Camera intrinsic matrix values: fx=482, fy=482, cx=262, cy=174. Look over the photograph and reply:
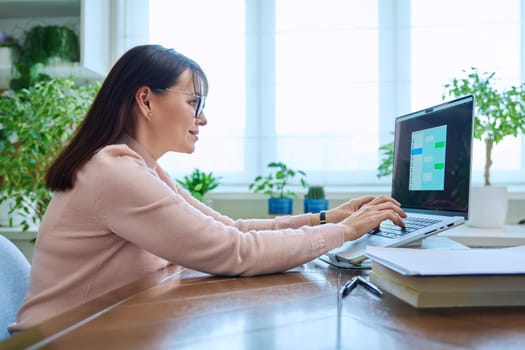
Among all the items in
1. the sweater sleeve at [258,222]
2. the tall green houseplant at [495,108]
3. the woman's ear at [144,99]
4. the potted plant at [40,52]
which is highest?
the potted plant at [40,52]

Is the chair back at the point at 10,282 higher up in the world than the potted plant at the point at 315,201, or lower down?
lower down

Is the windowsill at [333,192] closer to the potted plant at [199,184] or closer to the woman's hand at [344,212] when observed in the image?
the potted plant at [199,184]

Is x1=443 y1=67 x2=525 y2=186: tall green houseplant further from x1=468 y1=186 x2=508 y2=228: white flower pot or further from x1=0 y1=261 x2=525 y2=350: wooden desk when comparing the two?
x1=0 y1=261 x2=525 y2=350: wooden desk

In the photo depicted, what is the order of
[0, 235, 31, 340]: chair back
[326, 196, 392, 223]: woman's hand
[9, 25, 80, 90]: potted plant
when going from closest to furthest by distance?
[0, 235, 31, 340]: chair back, [326, 196, 392, 223]: woman's hand, [9, 25, 80, 90]: potted plant

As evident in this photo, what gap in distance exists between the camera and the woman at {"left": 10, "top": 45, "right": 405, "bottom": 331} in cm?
81

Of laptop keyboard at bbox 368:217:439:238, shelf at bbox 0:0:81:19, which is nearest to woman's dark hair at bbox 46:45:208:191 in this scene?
laptop keyboard at bbox 368:217:439:238

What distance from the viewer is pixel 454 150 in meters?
1.08

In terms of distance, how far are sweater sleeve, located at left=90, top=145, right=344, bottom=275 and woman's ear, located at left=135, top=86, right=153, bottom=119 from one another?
8.5 inches

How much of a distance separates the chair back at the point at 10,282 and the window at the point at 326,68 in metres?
1.58

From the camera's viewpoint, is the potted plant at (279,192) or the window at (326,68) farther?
the window at (326,68)

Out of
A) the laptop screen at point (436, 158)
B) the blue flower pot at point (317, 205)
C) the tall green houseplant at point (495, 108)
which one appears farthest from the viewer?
the blue flower pot at point (317, 205)

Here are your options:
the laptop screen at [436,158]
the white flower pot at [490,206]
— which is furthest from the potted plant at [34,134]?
the white flower pot at [490,206]

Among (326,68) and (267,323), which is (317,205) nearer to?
(326,68)

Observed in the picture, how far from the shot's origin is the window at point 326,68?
2.38 metres
